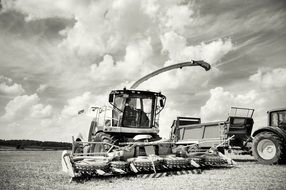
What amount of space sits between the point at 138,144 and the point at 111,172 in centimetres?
130

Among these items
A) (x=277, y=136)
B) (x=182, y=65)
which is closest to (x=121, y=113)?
(x=277, y=136)

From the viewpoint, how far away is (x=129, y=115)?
1091 centimetres

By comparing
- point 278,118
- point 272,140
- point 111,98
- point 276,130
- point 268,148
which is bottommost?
point 268,148

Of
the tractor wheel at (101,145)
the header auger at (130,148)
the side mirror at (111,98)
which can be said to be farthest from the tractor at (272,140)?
the side mirror at (111,98)

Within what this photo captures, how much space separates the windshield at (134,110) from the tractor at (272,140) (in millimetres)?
4134

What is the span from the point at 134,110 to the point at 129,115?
30 centimetres

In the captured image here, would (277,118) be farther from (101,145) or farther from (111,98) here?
(101,145)

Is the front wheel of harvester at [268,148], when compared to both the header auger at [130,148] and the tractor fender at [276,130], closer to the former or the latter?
the tractor fender at [276,130]

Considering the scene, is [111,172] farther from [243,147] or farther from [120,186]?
[243,147]

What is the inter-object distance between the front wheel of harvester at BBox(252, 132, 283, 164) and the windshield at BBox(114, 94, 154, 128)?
4.10 meters

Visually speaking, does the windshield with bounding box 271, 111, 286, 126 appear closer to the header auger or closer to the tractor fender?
the tractor fender


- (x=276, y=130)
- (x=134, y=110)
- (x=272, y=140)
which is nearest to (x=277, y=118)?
(x=276, y=130)

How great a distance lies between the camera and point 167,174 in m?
7.95

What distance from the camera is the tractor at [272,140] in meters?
9.58
